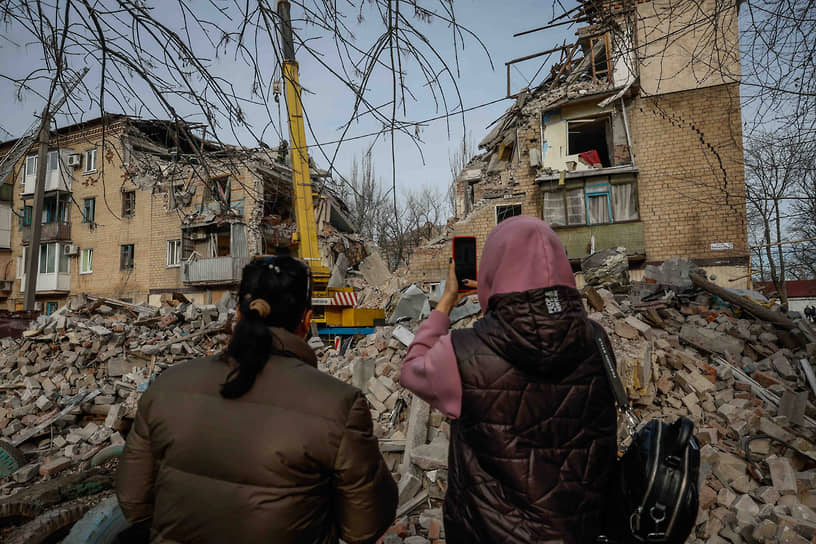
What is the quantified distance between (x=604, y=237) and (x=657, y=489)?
15.2 metres

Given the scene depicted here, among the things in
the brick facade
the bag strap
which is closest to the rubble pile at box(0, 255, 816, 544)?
the bag strap

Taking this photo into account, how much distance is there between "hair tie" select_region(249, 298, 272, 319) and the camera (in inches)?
51.1

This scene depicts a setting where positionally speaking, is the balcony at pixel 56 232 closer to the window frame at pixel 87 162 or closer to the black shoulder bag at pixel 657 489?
the window frame at pixel 87 162

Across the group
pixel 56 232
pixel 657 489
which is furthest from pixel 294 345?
pixel 56 232

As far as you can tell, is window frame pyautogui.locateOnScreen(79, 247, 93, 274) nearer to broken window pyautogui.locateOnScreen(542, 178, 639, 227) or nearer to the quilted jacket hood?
broken window pyautogui.locateOnScreen(542, 178, 639, 227)

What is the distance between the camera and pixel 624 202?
14.9 meters

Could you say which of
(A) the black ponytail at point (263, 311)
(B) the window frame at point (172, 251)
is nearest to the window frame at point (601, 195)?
(A) the black ponytail at point (263, 311)

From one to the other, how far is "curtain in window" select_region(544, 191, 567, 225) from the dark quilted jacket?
1497 centimetres

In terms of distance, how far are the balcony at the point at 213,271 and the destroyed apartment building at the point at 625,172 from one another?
9.02m

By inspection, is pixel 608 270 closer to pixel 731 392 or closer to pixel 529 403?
pixel 731 392

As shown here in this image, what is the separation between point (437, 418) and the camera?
470cm

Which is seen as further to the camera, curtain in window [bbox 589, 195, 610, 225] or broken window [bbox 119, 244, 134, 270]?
broken window [bbox 119, 244, 134, 270]

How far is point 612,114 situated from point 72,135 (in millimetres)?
16309

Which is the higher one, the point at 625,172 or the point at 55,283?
the point at 625,172
